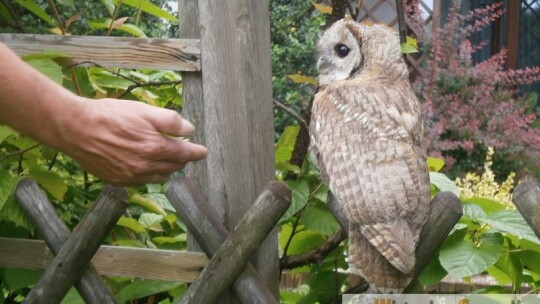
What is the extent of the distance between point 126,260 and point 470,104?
14.5 ft

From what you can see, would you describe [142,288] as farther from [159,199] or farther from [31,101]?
[31,101]

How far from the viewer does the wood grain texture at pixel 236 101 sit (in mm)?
1741

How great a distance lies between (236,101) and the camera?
1.74m

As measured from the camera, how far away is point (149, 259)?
186cm

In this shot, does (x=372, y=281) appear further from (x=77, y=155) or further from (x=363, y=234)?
(x=77, y=155)

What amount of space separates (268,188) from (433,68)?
4147 millimetres

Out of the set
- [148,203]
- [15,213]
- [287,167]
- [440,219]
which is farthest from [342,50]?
[15,213]

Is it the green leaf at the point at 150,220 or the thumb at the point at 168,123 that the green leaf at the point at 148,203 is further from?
the thumb at the point at 168,123

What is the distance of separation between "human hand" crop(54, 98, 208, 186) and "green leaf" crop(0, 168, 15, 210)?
0.57m

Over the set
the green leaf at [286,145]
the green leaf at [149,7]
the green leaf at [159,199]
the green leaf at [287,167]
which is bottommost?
the green leaf at [159,199]

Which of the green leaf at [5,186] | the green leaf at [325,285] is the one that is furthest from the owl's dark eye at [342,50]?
the green leaf at [5,186]

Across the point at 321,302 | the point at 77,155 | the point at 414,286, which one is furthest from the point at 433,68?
the point at 77,155

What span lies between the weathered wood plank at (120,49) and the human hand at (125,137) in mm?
411

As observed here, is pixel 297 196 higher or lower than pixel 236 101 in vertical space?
lower
